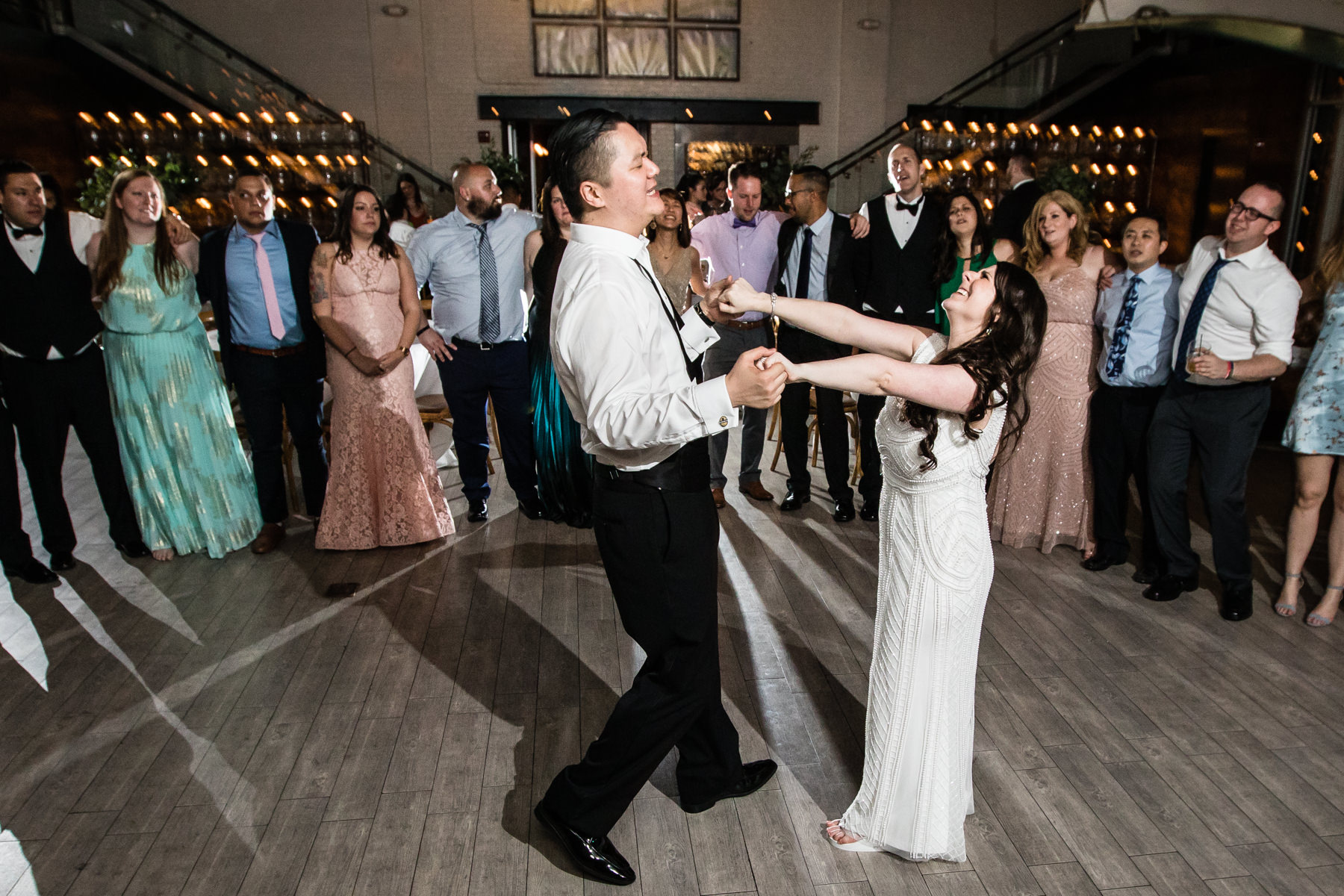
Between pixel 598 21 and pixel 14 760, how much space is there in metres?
11.5

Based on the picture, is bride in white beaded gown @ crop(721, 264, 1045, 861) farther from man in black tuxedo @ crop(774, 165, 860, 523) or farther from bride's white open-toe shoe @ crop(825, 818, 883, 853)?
man in black tuxedo @ crop(774, 165, 860, 523)

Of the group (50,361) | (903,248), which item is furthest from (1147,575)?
(50,361)

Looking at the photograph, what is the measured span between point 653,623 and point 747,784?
0.67m

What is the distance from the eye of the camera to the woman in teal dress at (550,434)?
4082mm

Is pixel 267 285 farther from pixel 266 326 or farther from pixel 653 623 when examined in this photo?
pixel 653 623

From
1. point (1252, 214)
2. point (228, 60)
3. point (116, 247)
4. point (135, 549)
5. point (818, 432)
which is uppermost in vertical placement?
point (228, 60)

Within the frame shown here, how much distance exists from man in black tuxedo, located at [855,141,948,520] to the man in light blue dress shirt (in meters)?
0.77

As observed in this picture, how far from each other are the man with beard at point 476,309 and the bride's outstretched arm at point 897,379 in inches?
102

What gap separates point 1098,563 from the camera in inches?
144

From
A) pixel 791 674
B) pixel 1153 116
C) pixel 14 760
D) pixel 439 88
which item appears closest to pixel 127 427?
pixel 14 760

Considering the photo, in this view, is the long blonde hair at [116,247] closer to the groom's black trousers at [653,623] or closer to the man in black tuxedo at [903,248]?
the groom's black trousers at [653,623]

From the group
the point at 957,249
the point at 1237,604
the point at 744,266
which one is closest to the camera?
the point at 1237,604

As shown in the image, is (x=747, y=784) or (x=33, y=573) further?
(x=33, y=573)

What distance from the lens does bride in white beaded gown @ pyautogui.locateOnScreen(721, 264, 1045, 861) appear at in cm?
189
